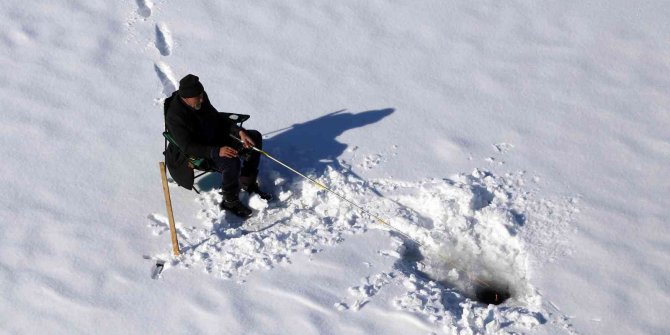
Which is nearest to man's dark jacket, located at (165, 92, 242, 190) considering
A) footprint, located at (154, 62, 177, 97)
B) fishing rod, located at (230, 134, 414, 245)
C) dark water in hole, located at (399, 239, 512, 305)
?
fishing rod, located at (230, 134, 414, 245)

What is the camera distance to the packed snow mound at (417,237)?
547 cm

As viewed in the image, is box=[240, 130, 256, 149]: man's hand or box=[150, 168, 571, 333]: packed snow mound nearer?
box=[150, 168, 571, 333]: packed snow mound

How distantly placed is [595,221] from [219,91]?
12.0 ft

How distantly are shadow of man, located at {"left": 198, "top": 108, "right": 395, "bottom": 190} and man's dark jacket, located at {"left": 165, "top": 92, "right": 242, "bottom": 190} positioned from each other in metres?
0.41

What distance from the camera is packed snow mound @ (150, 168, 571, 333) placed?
18.0ft

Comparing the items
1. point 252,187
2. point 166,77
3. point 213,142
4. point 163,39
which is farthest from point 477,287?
point 163,39

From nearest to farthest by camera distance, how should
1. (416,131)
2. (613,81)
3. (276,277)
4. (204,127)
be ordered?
(276,277)
(204,127)
(416,131)
(613,81)

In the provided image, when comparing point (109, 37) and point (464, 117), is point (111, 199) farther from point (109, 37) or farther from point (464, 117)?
point (464, 117)

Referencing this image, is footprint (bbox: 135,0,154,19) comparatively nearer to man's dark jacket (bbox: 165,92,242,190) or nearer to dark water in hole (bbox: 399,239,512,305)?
man's dark jacket (bbox: 165,92,242,190)

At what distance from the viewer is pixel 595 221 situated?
6.17 m

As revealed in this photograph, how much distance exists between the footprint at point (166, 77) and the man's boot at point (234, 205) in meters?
1.67

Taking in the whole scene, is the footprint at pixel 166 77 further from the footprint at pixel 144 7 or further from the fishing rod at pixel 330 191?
the fishing rod at pixel 330 191

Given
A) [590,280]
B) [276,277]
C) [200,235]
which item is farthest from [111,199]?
[590,280]

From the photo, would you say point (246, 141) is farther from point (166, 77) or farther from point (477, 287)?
point (477, 287)
